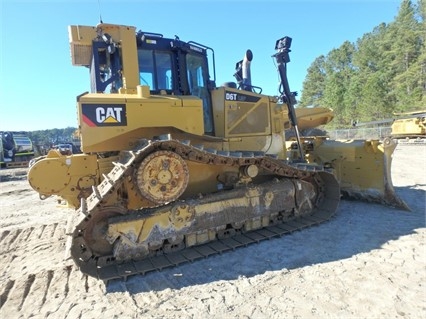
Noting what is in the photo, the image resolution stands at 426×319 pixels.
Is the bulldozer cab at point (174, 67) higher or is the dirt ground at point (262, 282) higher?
the bulldozer cab at point (174, 67)

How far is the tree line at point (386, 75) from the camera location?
4225 cm

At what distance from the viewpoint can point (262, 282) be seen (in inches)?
152

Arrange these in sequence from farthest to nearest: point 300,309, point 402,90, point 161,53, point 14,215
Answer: point 402,90 < point 14,215 < point 161,53 < point 300,309

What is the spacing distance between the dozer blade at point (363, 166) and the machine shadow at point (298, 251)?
46 cm

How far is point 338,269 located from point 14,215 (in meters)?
8.02

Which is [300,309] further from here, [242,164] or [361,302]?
[242,164]

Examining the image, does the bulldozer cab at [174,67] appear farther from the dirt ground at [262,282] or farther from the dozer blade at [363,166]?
the dozer blade at [363,166]

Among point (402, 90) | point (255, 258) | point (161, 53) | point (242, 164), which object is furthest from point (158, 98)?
point (402, 90)

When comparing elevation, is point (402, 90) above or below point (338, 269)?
above

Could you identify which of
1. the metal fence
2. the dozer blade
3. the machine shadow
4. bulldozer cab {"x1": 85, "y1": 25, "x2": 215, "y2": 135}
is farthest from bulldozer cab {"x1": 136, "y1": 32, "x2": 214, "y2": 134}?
the metal fence

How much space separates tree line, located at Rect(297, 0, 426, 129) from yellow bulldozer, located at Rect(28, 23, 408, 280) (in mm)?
40304

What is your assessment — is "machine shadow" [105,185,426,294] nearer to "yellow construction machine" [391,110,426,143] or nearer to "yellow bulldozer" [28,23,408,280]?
"yellow bulldozer" [28,23,408,280]

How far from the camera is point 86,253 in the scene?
13.6 ft

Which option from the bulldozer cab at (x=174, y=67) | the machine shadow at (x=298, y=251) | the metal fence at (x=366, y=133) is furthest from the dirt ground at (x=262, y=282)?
the metal fence at (x=366, y=133)
